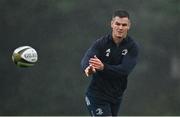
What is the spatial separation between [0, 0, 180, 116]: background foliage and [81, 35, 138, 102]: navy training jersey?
670 centimetres

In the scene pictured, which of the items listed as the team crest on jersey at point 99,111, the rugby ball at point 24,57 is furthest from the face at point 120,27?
the rugby ball at point 24,57

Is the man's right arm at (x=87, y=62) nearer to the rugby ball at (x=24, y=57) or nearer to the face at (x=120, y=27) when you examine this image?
the face at (x=120, y=27)

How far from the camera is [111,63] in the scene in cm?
755

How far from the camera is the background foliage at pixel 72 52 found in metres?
14.4

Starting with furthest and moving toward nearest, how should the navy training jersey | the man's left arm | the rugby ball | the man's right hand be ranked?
the rugby ball → the navy training jersey → the man's left arm → the man's right hand

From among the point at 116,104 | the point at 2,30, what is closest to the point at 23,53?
the point at 116,104

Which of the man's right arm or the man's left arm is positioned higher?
the man's right arm

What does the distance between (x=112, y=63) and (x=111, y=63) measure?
1 cm

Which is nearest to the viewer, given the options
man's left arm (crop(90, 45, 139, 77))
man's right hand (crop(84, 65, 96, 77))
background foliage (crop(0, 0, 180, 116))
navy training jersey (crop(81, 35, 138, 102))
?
man's right hand (crop(84, 65, 96, 77))

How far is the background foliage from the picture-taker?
565 inches

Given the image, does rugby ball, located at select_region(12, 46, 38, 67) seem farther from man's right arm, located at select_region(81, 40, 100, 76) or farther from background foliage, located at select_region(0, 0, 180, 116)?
background foliage, located at select_region(0, 0, 180, 116)

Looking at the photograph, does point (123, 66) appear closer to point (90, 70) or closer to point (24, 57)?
point (90, 70)

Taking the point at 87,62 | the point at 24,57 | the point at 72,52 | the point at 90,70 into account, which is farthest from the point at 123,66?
the point at 72,52

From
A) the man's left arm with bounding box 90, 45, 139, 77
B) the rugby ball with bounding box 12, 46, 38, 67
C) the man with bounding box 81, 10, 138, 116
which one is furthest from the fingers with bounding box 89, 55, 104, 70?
the rugby ball with bounding box 12, 46, 38, 67
